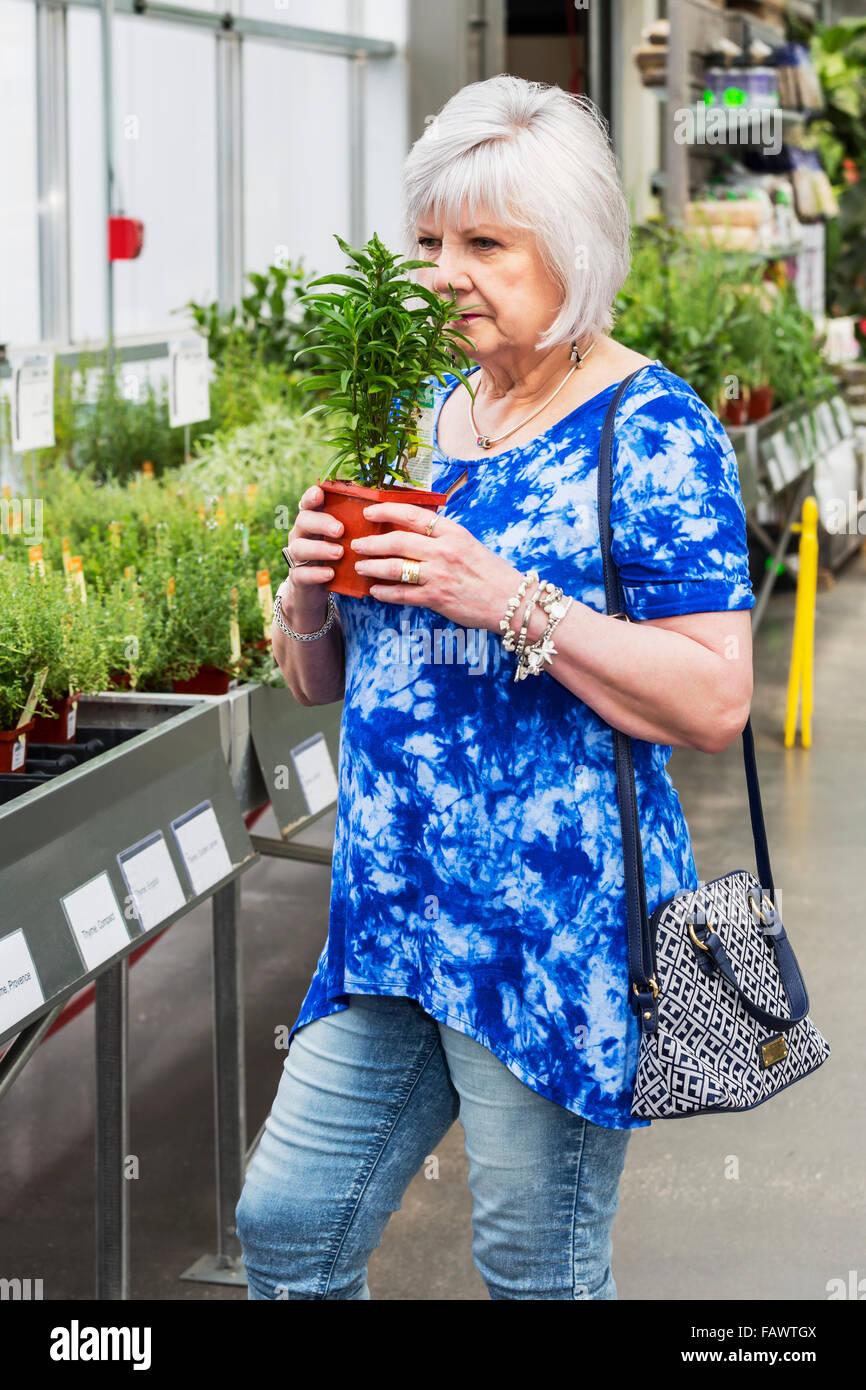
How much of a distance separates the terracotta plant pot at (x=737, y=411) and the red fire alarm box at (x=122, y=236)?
227 cm

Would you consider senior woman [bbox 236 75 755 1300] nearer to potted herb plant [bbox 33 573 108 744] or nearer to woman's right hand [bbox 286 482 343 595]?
woman's right hand [bbox 286 482 343 595]

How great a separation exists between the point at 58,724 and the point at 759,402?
14.7 feet

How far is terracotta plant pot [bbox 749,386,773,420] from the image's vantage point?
6.09m

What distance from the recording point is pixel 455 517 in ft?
4.91

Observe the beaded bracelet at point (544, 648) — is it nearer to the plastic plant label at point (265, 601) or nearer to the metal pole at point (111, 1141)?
the metal pole at point (111, 1141)

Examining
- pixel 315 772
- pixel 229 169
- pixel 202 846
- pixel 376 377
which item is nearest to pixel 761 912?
pixel 376 377

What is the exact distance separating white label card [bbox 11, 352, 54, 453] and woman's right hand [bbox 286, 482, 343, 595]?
7.07ft
